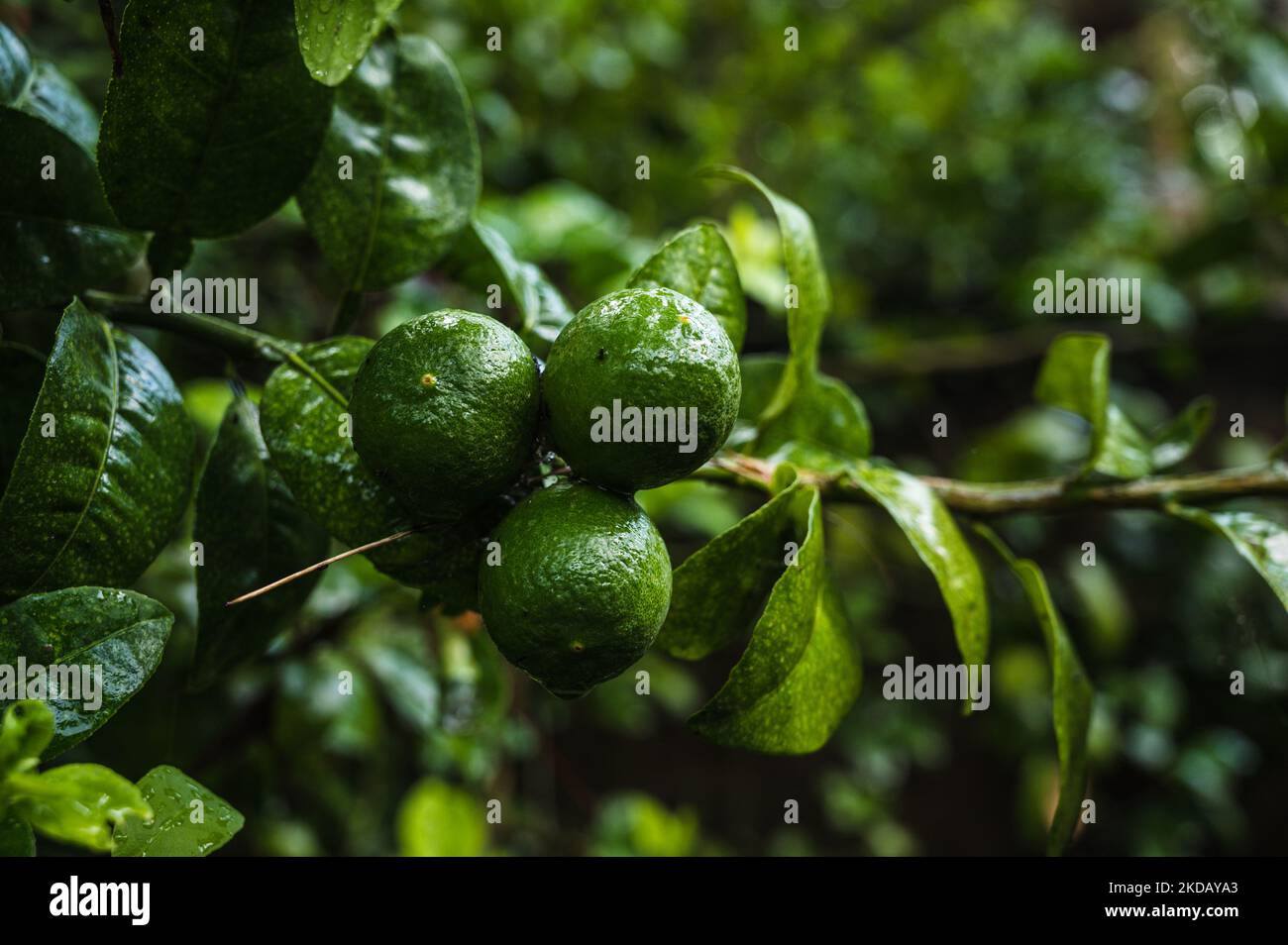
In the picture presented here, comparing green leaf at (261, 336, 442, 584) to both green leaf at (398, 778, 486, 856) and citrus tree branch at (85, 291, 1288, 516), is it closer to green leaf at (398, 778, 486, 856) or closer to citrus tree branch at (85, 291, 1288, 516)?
citrus tree branch at (85, 291, 1288, 516)

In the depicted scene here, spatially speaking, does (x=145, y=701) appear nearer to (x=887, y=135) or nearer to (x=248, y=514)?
(x=248, y=514)

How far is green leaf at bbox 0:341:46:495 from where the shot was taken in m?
0.70

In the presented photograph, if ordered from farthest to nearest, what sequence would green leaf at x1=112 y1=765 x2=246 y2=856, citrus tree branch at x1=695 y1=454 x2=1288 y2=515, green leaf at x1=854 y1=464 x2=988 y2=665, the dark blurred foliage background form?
the dark blurred foliage background < citrus tree branch at x1=695 y1=454 x2=1288 y2=515 < green leaf at x1=854 y1=464 x2=988 y2=665 < green leaf at x1=112 y1=765 x2=246 y2=856

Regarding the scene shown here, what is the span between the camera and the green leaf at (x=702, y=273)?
72 cm

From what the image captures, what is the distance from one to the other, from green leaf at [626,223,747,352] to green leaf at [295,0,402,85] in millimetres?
257

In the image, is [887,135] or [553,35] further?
[887,135]

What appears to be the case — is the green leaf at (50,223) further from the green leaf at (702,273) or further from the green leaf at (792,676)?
the green leaf at (792,676)

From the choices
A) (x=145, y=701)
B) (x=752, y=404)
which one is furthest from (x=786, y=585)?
(x=145, y=701)

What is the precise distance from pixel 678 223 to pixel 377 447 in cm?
183

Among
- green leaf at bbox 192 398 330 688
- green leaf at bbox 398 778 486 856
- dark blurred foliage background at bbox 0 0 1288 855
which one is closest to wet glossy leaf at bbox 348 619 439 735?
dark blurred foliage background at bbox 0 0 1288 855

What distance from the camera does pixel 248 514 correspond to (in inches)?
29.3

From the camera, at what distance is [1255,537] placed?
816 mm

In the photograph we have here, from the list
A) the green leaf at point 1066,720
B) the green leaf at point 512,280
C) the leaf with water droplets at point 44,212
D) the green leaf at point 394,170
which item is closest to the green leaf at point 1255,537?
the green leaf at point 1066,720

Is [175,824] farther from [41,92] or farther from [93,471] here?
[41,92]
